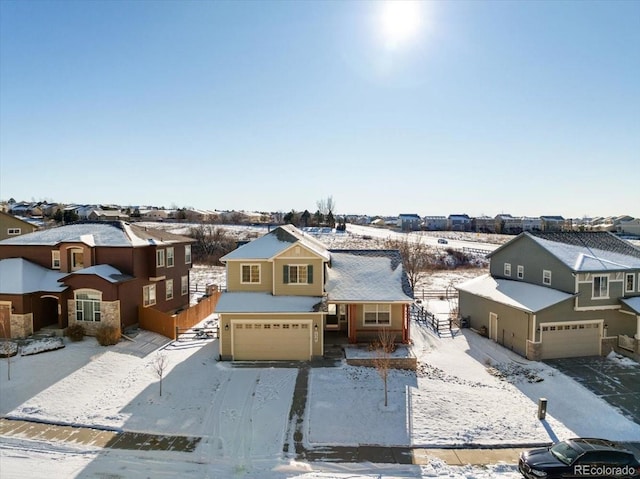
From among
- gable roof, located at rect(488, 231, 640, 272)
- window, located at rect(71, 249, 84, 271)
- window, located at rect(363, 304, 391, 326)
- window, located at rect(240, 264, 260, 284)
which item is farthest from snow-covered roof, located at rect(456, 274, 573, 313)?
window, located at rect(71, 249, 84, 271)

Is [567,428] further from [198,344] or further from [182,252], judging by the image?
[182,252]

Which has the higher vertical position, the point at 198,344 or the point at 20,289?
the point at 20,289

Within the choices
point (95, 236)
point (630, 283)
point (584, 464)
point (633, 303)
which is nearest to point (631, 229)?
point (630, 283)

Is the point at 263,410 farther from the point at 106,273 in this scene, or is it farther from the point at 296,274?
the point at 106,273

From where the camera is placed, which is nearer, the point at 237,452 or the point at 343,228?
the point at 237,452

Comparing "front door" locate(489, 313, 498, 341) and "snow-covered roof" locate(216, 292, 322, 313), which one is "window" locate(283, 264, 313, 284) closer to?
"snow-covered roof" locate(216, 292, 322, 313)

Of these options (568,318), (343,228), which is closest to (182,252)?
(568,318)
